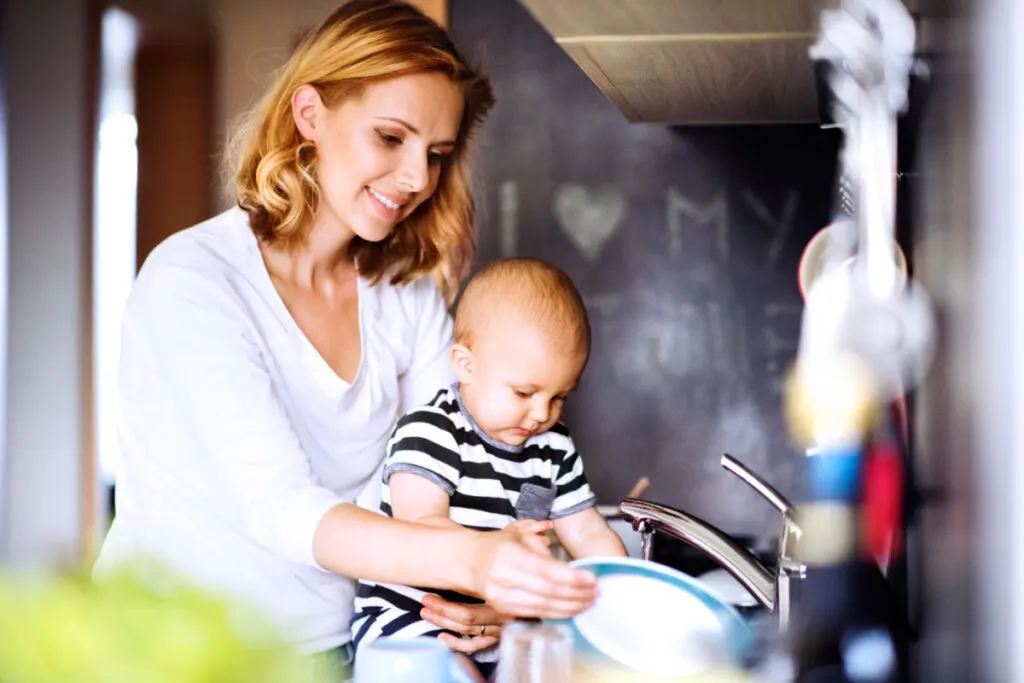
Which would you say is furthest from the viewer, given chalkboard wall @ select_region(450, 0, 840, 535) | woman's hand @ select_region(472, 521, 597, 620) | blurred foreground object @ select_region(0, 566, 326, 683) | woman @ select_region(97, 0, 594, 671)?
chalkboard wall @ select_region(450, 0, 840, 535)

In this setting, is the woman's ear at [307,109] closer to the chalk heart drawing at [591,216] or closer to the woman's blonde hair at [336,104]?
the woman's blonde hair at [336,104]

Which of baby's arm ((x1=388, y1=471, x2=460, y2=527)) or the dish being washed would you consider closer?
the dish being washed

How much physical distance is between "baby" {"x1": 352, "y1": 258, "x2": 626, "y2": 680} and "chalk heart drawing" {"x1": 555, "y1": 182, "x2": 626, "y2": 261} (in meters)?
0.20

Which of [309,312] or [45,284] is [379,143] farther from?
[45,284]

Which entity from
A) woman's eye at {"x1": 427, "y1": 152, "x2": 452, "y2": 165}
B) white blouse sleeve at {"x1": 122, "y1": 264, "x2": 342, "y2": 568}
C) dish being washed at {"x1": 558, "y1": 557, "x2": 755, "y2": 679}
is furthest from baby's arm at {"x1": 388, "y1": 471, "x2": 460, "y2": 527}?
woman's eye at {"x1": 427, "y1": 152, "x2": 452, "y2": 165}

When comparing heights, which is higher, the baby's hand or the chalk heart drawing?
the chalk heart drawing

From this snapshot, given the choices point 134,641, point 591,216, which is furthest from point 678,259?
point 134,641

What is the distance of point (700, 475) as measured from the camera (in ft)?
4.41

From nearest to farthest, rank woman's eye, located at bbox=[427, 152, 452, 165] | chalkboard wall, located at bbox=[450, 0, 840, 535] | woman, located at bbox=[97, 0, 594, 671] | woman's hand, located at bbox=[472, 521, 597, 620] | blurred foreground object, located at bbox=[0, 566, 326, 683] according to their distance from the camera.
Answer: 1. blurred foreground object, located at bbox=[0, 566, 326, 683]
2. woman's hand, located at bbox=[472, 521, 597, 620]
3. woman, located at bbox=[97, 0, 594, 671]
4. woman's eye, located at bbox=[427, 152, 452, 165]
5. chalkboard wall, located at bbox=[450, 0, 840, 535]

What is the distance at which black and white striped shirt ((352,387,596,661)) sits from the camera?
1.12 meters

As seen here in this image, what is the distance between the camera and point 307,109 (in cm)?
121

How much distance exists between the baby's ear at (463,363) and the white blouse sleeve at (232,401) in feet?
0.64

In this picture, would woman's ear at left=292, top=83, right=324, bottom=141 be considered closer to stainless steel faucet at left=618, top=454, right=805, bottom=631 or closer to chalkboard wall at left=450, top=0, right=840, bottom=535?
chalkboard wall at left=450, top=0, right=840, bottom=535

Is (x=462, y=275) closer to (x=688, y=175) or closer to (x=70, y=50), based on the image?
(x=688, y=175)
